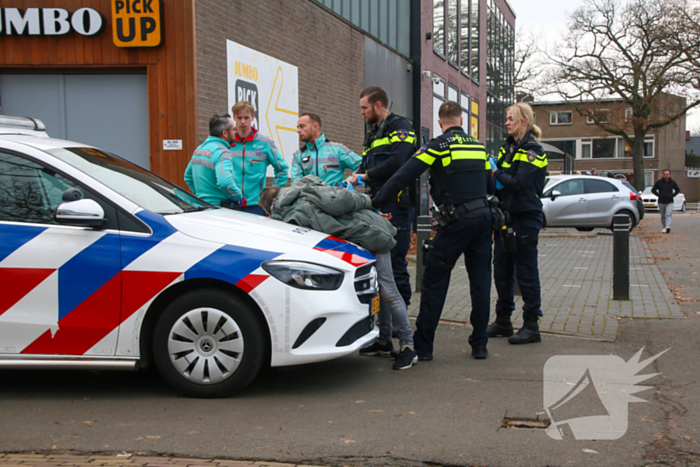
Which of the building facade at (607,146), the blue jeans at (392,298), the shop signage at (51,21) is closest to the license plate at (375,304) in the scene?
the blue jeans at (392,298)

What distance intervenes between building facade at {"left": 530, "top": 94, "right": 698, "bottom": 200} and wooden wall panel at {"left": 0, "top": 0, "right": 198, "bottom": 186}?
186 feet

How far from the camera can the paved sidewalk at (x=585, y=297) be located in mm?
6840

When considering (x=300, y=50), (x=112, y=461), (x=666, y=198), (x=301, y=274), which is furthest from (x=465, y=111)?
(x=112, y=461)

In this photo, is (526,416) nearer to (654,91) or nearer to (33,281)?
(33,281)

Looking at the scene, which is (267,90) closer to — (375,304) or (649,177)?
(375,304)

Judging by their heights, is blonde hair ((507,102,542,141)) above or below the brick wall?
below

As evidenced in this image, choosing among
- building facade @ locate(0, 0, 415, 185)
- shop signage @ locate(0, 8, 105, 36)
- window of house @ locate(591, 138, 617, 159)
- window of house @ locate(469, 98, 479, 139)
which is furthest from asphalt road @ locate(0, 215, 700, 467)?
window of house @ locate(591, 138, 617, 159)

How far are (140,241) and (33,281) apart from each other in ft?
2.26

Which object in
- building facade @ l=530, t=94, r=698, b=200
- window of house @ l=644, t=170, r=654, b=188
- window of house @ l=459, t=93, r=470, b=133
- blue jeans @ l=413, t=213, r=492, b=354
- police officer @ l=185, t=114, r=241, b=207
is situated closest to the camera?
blue jeans @ l=413, t=213, r=492, b=354

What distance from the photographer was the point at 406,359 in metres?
5.17

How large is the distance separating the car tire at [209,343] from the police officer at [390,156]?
1649 mm

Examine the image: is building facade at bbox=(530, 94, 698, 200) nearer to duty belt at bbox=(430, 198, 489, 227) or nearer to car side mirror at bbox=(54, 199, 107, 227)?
duty belt at bbox=(430, 198, 489, 227)

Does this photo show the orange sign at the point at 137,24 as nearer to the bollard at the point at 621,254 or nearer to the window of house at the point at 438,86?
the bollard at the point at 621,254
